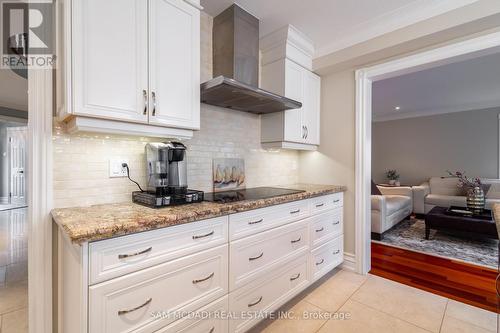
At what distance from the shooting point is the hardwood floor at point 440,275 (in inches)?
84.7

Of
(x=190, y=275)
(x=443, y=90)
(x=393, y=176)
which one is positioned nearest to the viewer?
(x=190, y=275)

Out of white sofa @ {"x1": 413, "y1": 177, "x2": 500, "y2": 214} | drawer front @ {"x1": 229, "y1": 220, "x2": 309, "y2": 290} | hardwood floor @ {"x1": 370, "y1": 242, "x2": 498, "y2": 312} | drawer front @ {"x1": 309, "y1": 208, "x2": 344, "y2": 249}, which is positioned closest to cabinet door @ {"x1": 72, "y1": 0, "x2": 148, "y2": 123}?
drawer front @ {"x1": 229, "y1": 220, "x2": 309, "y2": 290}

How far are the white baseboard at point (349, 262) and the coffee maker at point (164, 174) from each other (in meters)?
1.99

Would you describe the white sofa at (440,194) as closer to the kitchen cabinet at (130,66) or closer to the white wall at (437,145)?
the white wall at (437,145)

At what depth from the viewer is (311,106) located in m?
2.72

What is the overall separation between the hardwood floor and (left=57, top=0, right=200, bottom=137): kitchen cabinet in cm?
264

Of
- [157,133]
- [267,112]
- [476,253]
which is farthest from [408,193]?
[157,133]

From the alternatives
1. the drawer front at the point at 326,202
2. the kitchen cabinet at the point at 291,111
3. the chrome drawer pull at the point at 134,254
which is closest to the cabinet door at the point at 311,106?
the kitchen cabinet at the point at 291,111

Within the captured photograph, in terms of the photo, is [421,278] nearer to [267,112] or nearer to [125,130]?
[267,112]

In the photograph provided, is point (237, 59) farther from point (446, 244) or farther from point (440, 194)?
point (440, 194)

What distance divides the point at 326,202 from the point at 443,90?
13.2ft

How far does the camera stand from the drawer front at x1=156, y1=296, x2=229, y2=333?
4.02 ft

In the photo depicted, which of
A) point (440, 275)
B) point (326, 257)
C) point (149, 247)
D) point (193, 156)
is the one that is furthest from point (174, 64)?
point (440, 275)

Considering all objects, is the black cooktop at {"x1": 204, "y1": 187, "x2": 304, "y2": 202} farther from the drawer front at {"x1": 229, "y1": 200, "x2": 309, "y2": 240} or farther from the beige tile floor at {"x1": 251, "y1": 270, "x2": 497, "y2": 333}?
the beige tile floor at {"x1": 251, "y1": 270, "x2": 497, "y2": 333}
